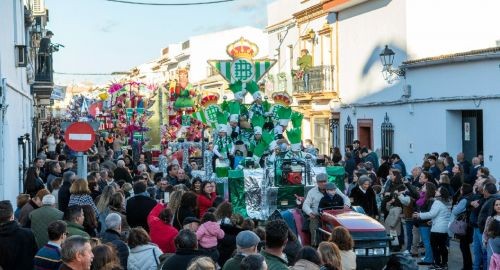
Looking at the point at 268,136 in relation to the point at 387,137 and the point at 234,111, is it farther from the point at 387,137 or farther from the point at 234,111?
the point at 387,137

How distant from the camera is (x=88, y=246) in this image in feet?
22.4

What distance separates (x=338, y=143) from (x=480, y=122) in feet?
32.3

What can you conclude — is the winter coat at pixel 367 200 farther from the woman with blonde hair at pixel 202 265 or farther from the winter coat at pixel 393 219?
the woman with blonde hair at pixel 202 265

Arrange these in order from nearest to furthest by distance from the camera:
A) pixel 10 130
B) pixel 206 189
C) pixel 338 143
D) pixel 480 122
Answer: pixel 206 189, pixel 10 130, pixel 480 122, pixel 338 143

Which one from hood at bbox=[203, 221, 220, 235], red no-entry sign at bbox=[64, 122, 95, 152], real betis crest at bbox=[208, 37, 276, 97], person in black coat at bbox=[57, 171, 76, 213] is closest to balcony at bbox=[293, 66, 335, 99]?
A: real betis crest at bbox=[208, 37, 276, 97]

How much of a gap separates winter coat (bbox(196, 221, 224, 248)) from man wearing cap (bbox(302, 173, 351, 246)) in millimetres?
3897

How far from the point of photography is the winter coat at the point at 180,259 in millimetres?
7566

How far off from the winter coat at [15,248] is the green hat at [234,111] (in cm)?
1073

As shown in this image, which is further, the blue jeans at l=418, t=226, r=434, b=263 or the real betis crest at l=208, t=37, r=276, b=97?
the real betis crest at l=208, t=37, r=276, b=97

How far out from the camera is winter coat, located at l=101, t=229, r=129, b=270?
334 inches

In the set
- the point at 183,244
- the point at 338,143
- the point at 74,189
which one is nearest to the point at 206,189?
the point at 74,189

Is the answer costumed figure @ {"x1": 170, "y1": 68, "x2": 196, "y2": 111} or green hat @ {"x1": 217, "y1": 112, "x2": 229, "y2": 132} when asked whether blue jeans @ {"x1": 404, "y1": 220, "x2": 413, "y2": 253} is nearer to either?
green hat @ {"x1": 217, "y1": 112, "x2": 229, "y2": 132}

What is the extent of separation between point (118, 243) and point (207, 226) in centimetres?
110

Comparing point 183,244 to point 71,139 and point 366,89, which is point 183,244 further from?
point 366,89
